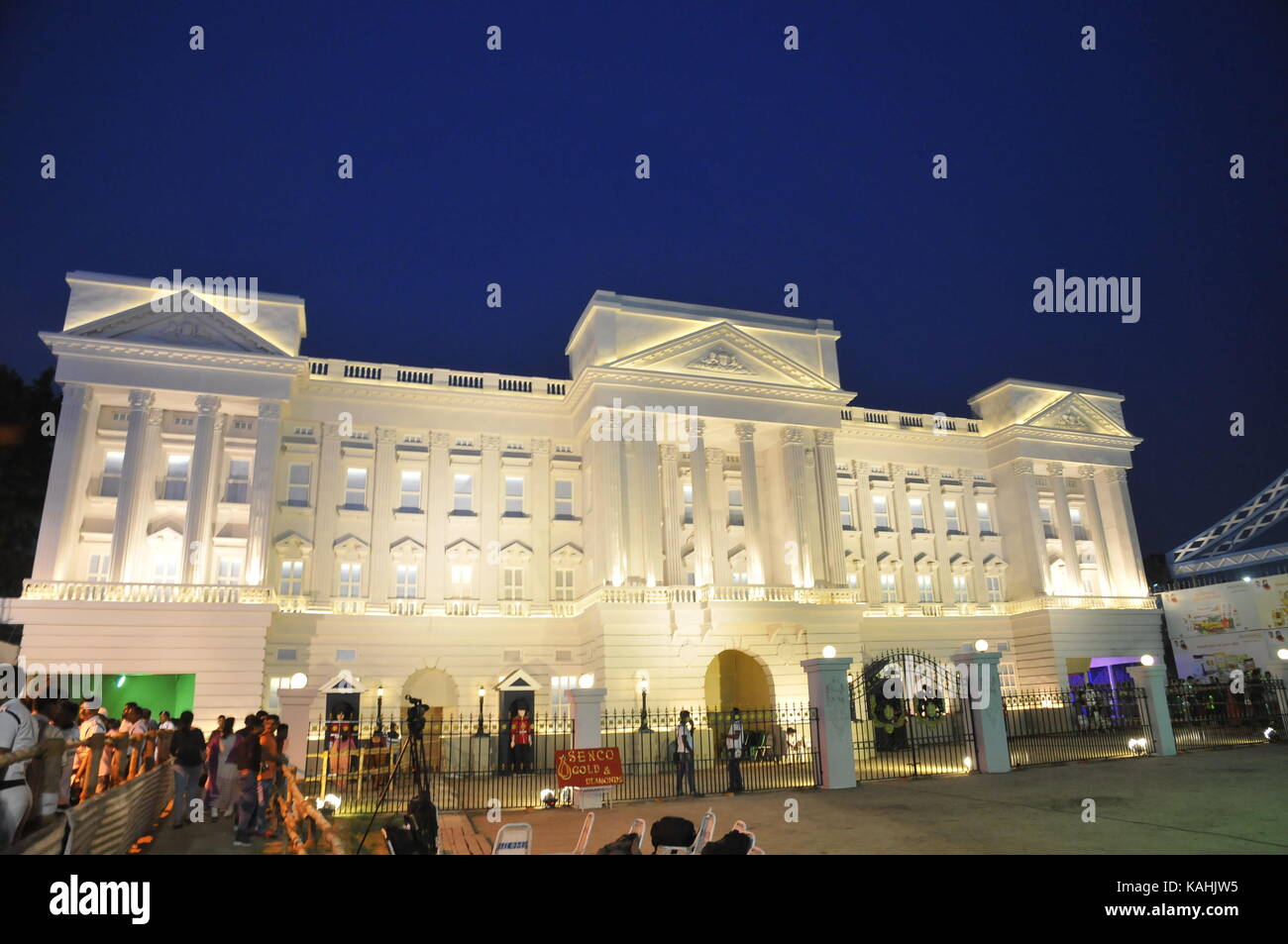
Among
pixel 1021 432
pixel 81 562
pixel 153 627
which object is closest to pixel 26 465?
pixel 81 562

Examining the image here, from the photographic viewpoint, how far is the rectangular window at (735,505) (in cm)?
3644

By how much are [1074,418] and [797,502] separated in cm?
1942

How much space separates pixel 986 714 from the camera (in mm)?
18969

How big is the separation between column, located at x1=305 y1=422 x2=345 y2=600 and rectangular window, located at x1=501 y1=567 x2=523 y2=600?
6.64 metres

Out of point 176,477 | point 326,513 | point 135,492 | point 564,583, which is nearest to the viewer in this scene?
point 135,492

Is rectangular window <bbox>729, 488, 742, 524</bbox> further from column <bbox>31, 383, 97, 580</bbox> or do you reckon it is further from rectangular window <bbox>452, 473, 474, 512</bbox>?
column <bbox>31, 383, 97, 580</bbox>

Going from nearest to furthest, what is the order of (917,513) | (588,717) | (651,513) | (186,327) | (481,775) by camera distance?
(588,717)
(481,775)
(186,327)
(651,513)
(917,513)

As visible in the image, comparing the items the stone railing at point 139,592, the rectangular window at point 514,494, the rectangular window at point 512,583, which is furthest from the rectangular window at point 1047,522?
the stone railing at point 139,592

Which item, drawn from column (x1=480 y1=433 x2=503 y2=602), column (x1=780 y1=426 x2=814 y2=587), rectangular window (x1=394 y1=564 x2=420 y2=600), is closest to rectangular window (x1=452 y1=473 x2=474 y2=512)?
column (x1=480 y1=433 x2=503 y2=602)

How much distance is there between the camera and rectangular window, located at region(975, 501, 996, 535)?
42.8m

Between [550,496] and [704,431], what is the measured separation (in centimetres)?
714

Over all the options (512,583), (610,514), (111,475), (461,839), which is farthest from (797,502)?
(111,475)

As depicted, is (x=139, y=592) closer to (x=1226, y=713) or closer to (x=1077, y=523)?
(x=1226, y=713)

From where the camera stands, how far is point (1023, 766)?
19594 millimetres
